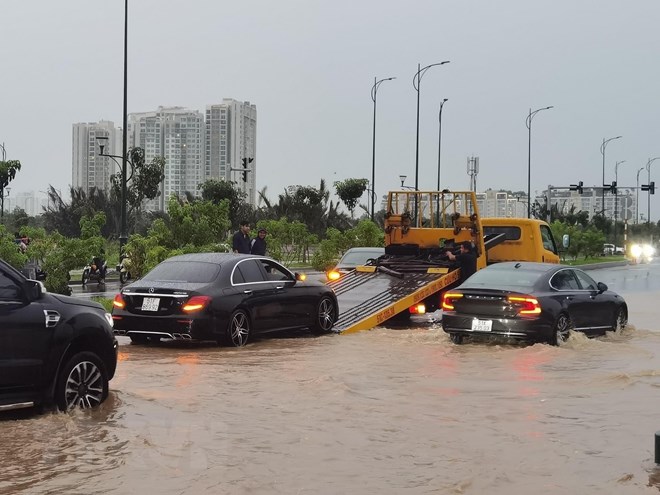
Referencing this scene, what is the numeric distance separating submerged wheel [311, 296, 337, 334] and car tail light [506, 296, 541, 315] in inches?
129

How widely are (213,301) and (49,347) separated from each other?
20.7 feet

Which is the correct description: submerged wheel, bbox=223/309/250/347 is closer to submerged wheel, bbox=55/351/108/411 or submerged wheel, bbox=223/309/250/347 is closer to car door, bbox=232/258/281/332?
car door, bbox=232/258/281/332

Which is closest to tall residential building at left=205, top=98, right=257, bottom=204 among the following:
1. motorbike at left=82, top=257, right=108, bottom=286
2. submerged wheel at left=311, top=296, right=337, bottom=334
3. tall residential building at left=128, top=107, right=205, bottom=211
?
tall residential building at left=128, top=107, right=205, bottom=211

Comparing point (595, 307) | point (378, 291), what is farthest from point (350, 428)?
point (378, 291)

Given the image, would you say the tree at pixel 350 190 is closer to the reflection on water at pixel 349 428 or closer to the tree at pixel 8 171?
the tree at pixel 8 171

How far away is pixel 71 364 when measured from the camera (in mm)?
9281

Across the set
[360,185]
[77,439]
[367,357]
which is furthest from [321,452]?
[360,185]

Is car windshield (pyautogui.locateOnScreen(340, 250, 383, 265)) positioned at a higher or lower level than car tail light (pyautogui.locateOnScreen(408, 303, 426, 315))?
higher

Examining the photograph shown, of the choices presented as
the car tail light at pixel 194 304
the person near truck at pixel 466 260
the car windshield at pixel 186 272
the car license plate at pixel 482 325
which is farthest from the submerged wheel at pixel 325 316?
the person near truck at pixel 466 260

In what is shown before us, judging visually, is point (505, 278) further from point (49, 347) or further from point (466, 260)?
point (49, 347)

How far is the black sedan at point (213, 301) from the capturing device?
15141 mm

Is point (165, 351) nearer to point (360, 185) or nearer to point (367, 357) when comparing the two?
point (367, 357)

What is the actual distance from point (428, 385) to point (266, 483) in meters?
5.14

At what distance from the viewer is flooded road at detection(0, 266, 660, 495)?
745 centimetres
